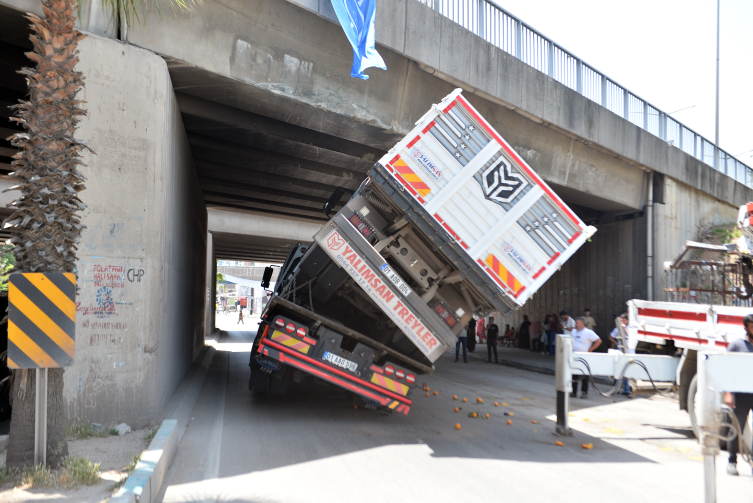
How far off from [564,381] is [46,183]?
6.60 metres

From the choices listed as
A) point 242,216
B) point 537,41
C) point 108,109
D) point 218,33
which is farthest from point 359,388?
point 242,216

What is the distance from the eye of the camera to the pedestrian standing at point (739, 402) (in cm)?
551

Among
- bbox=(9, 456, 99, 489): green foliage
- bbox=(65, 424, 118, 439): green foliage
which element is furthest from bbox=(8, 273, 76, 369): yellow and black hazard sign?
bbox=(65, 424, 118, 439): green foliage

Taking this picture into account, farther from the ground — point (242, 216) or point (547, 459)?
point (242, 216)

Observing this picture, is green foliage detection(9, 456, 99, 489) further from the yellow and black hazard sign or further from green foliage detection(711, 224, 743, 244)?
green foliage detection(711, 224, 743, 244)

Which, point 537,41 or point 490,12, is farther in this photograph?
point 537,41

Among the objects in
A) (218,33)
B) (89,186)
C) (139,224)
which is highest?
(218,33)

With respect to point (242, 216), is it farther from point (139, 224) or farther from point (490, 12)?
point (139, 224)

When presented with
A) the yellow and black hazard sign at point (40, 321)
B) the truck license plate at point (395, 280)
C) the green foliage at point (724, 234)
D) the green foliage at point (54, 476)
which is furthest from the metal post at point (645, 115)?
the green foliage at point (54, 476)

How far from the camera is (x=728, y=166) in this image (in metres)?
20.9

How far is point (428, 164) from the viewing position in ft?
25.1

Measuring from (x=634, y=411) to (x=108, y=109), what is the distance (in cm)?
1004

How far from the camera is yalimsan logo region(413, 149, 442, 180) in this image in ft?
25.1

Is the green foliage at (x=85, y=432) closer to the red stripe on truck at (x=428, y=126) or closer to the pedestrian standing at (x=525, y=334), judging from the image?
the red stripe on truck at (x=428, y=126)
